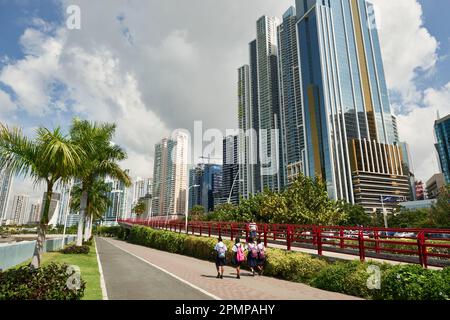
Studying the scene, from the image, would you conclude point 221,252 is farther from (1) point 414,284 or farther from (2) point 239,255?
(1) point 414,284

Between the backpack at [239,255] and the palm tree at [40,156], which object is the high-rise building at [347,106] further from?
the palm tree at [40,156]

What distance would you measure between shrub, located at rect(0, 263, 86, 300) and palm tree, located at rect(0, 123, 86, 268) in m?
2.41

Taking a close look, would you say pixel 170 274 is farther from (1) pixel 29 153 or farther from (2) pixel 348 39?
(2) pixel 348 39

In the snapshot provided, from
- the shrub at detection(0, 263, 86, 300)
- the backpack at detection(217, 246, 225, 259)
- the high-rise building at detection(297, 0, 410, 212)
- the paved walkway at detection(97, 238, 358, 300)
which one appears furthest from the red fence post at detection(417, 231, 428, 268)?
the high-rise building at detection(297, 0, 410, 212)

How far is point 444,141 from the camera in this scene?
150750mm

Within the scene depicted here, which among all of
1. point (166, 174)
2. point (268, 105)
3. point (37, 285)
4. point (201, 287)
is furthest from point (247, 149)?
point (37, 285)

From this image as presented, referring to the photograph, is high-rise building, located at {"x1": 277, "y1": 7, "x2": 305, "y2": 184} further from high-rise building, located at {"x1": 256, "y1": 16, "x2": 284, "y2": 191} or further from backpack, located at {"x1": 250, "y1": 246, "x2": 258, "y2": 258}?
backpack, located at {"x1": 250, "y1": 246, "x2": 258, "y2": 258}

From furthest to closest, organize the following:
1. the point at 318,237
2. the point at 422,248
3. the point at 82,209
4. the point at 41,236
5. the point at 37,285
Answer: the point at 82,209
the point at 318,237
the point at 41,236
the point at 422,248
the point at 37,285

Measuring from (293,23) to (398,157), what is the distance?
97.9 m

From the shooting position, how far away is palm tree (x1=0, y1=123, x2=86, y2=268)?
31.9 ft

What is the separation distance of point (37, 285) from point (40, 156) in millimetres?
4415

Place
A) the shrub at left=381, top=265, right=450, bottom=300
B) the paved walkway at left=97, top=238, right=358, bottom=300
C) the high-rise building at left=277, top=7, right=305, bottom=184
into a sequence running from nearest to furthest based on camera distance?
the shrub at left=381, top=265, right=450, bottom=300
the paved walkway at left=97, top=238, right=358, bottom=300
the high-rise building at left=277, top=7, right=305, bottom=184

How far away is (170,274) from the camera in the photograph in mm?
13227
